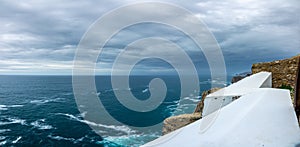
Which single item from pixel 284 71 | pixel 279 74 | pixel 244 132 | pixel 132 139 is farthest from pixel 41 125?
pixel 244 132

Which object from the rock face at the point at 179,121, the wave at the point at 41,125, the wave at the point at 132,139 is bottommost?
the wave at the point at 41,125

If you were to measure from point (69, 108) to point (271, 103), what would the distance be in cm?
7025

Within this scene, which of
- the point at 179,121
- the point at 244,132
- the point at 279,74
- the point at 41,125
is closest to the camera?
the point at 244,132

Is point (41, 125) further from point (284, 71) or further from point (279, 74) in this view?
point (284, 71)

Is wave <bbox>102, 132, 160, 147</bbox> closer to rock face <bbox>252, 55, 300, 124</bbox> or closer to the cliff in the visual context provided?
the cliff

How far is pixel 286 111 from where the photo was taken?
4078 mm

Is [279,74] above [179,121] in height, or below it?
above

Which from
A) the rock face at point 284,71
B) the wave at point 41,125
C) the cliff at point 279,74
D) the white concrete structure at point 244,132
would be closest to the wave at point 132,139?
the wave at point 41,125

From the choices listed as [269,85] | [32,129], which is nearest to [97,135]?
[32,129]

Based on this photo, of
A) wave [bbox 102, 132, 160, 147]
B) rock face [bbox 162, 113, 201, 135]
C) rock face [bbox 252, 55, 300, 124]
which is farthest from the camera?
wave [bbox 102, 132, 160, 147]

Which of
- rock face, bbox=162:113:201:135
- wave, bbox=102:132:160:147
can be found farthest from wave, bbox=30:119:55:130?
rock face, bbox=162:113:201:135

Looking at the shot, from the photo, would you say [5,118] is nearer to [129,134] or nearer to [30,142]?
[30,142]

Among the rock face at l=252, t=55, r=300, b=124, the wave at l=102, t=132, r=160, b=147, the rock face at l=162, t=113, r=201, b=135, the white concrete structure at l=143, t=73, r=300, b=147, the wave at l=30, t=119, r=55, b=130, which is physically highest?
the rock face at l=252, t=55, r=300, b=124

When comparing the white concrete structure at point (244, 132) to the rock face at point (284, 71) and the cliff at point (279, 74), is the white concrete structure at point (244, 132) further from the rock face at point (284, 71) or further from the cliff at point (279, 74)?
the rock face at point (284, 71)
